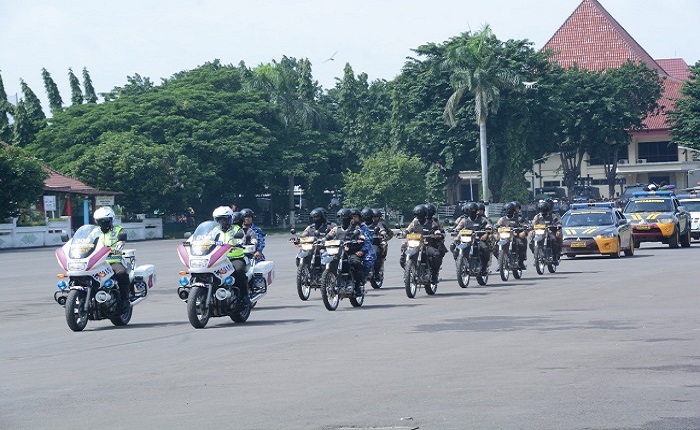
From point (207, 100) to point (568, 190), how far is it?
27834 millimetres

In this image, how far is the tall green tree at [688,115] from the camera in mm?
85125

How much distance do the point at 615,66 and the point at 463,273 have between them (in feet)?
249

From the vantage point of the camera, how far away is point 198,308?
17453mm

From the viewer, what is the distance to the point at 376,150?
8656cm

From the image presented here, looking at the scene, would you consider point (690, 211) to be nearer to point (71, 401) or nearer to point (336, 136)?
point (71, 401)

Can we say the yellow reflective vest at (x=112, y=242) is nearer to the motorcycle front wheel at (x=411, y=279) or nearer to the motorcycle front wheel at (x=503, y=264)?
the motorcycle front wheel at (x=411, y=279)

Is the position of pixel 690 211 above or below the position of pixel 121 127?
below

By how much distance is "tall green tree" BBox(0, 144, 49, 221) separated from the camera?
60.4 meters

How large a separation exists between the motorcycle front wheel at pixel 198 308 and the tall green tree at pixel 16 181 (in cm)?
4512

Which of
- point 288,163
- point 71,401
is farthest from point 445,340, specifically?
point 288,163

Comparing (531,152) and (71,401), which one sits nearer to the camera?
(71,401)

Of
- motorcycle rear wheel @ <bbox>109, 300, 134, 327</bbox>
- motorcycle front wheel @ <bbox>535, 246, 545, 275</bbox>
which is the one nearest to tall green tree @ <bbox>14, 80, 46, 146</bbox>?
motorcycle front wheel @ <bbox>535, 246, 545, 275</bbox>

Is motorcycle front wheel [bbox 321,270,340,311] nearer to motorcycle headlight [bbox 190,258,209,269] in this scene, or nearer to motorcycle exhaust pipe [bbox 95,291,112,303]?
motorcycle headlight [bbox 190,258,209,269]

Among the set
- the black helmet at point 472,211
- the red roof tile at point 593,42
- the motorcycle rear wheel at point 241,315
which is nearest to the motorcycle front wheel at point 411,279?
the black helmet at point 472,211
